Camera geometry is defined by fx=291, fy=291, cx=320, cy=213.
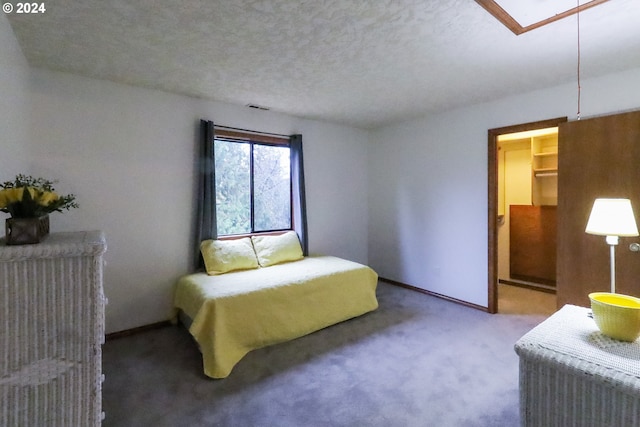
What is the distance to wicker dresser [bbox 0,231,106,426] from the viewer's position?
99 centimetres

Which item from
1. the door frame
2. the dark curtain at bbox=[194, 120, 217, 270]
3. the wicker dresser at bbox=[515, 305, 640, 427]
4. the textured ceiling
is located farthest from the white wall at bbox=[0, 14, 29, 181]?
the door frame

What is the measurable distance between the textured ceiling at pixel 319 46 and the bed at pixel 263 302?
1865 millimetres

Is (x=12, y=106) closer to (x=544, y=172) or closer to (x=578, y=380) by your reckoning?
(x=578, y=380)

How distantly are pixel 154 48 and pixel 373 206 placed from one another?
11.4ft

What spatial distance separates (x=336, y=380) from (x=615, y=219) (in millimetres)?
2011

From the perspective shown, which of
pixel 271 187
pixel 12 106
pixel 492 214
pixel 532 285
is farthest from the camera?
pixel 532 285

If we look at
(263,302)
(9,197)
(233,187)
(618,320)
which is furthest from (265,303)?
(618,320)

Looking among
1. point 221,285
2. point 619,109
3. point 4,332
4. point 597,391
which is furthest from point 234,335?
point 619,109

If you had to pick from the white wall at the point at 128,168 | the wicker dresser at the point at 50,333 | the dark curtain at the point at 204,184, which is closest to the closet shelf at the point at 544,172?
the white wall at the point at 128,168

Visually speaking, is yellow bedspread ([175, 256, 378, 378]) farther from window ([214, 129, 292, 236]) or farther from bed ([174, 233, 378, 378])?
window ([214, 129, 292, 236])

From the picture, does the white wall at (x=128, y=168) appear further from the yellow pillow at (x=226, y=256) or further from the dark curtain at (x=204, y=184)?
the yellow pillow at (x=226, y=256)

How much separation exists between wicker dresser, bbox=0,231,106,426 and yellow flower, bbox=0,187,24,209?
8.5 inches

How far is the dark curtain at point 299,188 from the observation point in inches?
150

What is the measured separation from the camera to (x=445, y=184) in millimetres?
3701
